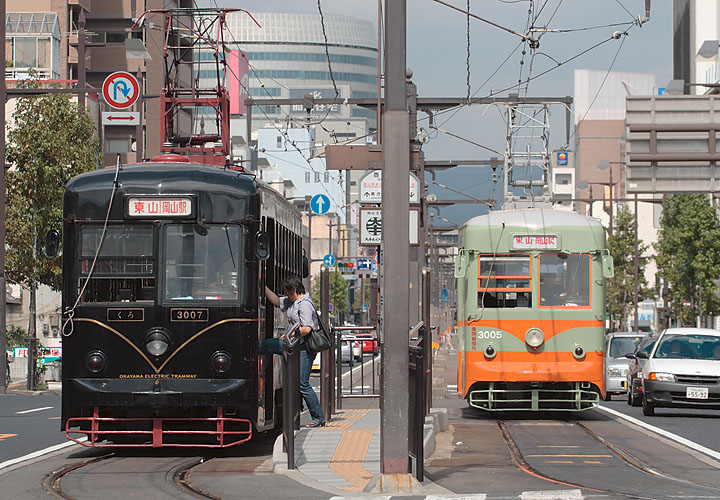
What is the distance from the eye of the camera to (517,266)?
20.1 m

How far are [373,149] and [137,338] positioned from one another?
487 centimetres

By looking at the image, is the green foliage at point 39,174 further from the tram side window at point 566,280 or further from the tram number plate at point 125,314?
the tram number plate at point 125,314

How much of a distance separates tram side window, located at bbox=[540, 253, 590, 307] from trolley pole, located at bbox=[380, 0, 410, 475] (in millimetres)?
9782

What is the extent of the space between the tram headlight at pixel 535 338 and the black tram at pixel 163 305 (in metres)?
7.17

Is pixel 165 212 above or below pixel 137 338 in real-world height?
above

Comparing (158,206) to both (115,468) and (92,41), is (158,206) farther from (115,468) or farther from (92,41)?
(92,41)

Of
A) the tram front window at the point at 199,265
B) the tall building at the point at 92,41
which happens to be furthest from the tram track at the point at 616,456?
the tall building at the point at 92,41

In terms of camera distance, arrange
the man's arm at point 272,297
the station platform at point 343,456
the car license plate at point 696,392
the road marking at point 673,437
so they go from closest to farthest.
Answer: the station platform at point 343,456, the man's arm at point 272,297, the road marking at point 673,437, the car license plate at point 696,392

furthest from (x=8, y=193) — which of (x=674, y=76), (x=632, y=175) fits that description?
(x=674, y=76)

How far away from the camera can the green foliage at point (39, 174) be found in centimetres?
3120

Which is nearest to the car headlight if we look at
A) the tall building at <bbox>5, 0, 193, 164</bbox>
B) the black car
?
the black car

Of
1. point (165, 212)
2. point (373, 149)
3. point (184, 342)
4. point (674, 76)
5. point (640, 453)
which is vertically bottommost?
point (640, 453)

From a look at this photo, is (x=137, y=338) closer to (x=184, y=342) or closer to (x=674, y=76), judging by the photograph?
(x=184, y=342)

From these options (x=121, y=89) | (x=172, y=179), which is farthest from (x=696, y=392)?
(x=121, y=89)
